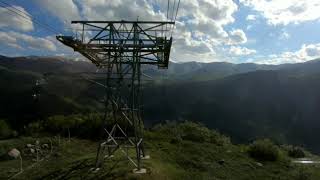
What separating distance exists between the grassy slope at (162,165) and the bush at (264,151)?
703mm

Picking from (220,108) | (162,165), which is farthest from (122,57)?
(220,108)

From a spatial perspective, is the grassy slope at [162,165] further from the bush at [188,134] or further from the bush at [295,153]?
the bush at [295,153]

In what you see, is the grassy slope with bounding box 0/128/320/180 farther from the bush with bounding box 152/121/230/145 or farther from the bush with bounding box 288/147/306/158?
the bush with bounding box 288/147/306/158

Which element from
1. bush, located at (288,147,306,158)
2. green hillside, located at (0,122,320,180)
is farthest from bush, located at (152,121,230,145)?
bush, located at (288,147,306,158)

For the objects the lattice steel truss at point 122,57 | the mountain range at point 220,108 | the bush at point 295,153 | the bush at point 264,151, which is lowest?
the mountain range at point 220,108

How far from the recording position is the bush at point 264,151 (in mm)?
32219

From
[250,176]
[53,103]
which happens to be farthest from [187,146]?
[53,103]

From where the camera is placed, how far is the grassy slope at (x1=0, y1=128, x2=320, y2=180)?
20094mm

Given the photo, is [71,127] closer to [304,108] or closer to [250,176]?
[250,176]

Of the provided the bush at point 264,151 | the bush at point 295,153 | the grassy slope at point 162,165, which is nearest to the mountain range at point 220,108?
the bush at point 295,153

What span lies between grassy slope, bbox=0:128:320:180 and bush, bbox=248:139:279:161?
70 centimetres

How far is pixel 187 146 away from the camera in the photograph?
107ft

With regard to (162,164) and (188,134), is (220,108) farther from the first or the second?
(162,164)

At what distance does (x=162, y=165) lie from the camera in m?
22.8
